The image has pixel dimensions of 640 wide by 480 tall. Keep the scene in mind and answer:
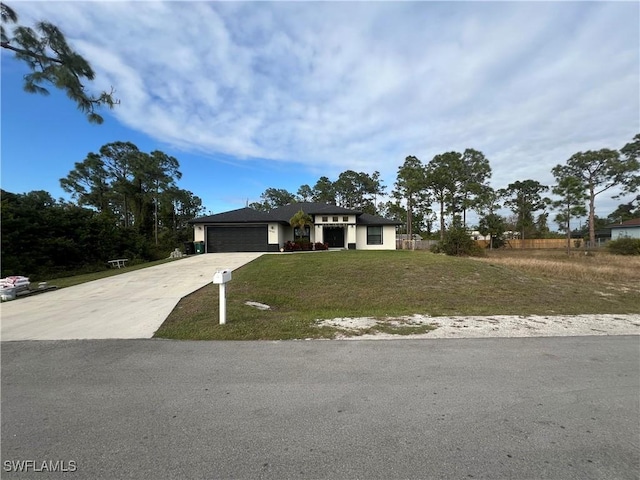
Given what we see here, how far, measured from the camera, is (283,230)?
82.5ft

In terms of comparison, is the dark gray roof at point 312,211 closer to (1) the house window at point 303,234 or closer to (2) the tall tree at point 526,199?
(1) the house window at point 303,234

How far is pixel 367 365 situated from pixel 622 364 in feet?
10.2

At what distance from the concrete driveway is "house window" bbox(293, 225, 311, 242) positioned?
15.4 meters

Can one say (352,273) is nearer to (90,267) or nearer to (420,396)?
(420,396)

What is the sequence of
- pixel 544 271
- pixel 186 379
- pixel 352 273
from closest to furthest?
pixel 186 379
pixel 352 273
pixel 544 271

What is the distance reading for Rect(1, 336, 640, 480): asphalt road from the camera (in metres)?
2.11

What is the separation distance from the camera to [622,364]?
3.79 metres

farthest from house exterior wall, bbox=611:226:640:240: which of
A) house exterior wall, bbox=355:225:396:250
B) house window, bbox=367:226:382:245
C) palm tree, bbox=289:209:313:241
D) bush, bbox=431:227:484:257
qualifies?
palm tree, bbox=289:209:313:241

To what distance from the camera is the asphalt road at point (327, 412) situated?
2.11 meters

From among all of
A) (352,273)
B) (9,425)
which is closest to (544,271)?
(352,273)

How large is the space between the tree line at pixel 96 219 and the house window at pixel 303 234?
10.5 m

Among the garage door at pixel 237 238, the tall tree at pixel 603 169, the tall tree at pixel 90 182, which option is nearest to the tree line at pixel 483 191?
the tall tree at pixel 603 169

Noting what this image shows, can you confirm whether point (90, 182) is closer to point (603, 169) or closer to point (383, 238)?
point (383, 238)

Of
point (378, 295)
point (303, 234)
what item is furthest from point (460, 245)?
point (378, 295)
